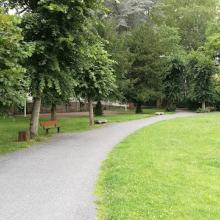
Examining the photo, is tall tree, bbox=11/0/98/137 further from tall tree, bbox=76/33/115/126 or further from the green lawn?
tall tree, bbox=76/33/115/126

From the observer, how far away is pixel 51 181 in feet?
31.8

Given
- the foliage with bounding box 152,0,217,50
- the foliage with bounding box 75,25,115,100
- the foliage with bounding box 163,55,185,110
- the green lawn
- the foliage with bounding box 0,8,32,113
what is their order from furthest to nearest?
the foliage with bounding box 152,0,217,50
the foliage with bounding box 163,55,185,110
the foliage with bounding box 75,25,115,100
the foliage with bounding box 0,8,32,113
the green lawn

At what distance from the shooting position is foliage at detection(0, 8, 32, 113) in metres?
12.8

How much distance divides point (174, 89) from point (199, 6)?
1844 cm

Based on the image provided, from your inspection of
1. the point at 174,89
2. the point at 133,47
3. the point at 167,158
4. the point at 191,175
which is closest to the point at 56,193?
the point at 191,175

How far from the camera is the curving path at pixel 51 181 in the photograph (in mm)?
7289

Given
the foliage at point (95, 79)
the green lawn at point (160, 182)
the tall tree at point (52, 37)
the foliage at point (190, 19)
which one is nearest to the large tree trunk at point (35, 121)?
the tall tree at point (52, 37)

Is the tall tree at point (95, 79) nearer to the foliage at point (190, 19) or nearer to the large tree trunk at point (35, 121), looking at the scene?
the large tree trunk at point (35, 121)

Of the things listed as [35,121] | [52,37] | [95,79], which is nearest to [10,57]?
[52,37]

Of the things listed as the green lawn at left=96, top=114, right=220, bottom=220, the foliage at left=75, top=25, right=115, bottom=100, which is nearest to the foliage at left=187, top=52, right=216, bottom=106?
the foliage at left=75, top=25, right=115, bottom=100

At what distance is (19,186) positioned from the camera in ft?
30.0

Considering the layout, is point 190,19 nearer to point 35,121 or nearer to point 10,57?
point 35,121

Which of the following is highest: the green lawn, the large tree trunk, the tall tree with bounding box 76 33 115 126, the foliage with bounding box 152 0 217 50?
the foliage with bounding box 152 0 217 50

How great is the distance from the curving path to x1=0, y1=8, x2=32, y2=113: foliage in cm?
196
